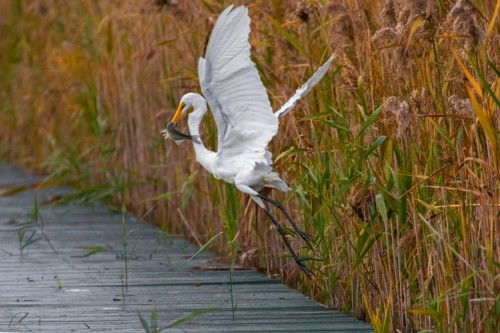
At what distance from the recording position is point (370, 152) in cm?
398

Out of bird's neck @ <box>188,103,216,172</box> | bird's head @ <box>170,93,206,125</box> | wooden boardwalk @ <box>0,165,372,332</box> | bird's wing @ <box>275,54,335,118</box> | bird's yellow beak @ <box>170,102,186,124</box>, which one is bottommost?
wooden boardwalk @ <box>0,165,372,332</box>

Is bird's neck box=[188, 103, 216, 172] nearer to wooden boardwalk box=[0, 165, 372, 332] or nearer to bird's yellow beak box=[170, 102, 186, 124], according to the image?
bird's yellow beak box=[170, 102, 186, 124]

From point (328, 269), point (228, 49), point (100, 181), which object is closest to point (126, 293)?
point (328, 269)

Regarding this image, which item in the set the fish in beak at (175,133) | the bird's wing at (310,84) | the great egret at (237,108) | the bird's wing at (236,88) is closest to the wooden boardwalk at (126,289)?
the great egret at (237,108)

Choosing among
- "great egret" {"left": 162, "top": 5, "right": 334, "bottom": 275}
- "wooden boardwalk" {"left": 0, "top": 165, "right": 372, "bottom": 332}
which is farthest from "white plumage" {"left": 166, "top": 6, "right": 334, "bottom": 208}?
"wooden boardwalk" {"left": 0, "top": 165, "right": 372, "bottom": 332}

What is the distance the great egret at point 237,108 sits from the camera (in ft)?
14.3

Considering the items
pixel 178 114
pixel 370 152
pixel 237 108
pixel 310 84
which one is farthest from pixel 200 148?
pixel 370 152

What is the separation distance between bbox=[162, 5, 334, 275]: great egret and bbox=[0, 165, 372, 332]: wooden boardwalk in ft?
1.15

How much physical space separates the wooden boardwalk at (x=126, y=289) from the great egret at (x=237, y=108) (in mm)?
351

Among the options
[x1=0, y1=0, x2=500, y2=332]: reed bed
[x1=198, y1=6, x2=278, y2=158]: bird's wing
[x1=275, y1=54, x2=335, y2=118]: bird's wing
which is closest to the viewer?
[x1=0, y1=0, x2=500, y2=332]: reed bed

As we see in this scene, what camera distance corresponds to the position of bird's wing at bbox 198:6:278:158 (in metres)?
4.36

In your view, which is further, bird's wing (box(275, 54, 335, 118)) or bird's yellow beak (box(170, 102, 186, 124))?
bird's yellow beak (box(170, 102, 186, 124))

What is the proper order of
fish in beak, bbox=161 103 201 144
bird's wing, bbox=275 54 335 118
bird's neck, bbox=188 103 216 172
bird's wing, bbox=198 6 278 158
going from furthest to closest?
bird's neck, bbox=188 103 216 172
fish in beak, bbox=161 103 201 144
bird's wing, bbox=198 6 278 158
bird's wing, bbox=275 54 335 118

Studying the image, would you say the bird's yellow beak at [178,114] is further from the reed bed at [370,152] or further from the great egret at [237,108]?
the reed bed at [370,152]
